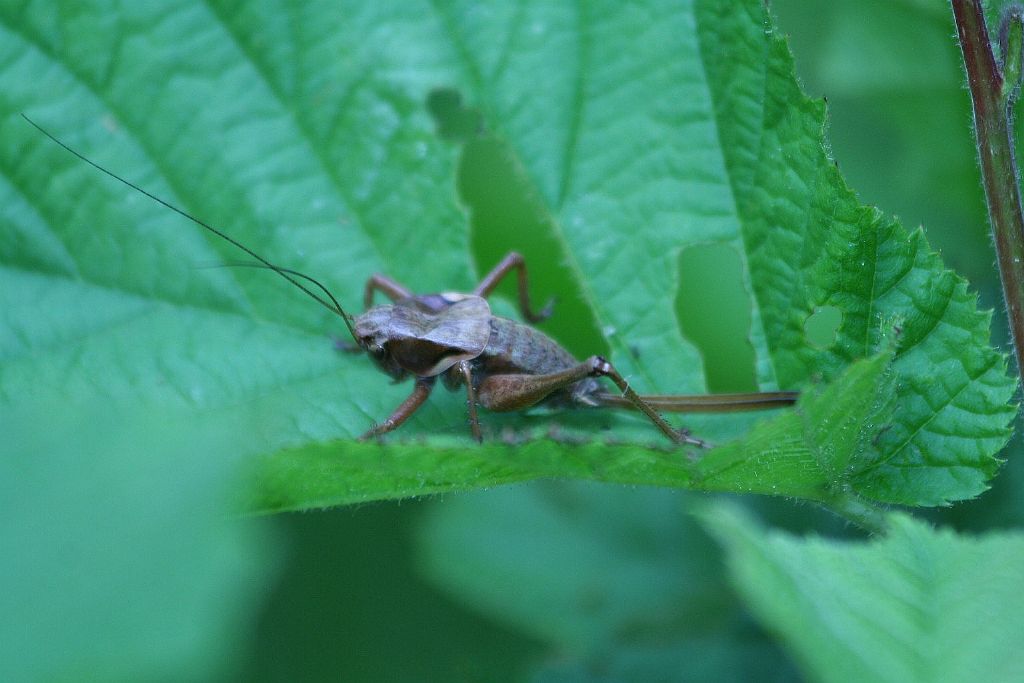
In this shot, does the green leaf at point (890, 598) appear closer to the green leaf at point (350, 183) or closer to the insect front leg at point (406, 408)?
the green leaf at point (350, 183)

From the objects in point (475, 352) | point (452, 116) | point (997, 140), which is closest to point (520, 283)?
point (475, 352)

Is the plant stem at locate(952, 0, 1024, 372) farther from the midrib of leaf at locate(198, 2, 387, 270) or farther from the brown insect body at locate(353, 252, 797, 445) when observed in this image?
the midrib of leaf at locate(198, 2, 387, 270)

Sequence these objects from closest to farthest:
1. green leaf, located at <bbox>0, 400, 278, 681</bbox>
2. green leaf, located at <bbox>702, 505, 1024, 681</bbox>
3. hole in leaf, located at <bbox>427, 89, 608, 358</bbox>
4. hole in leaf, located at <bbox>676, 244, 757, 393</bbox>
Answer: green leaf, located at <bbox>0, 400, 278, 681</bbox> < green leaf, located at <bbox>702, 505, 1024, 681</bbox> < hole in leaf, located at <bbox>676, 244, 757, 393</bbox> < hole in leaf, located at <bbox>427, 89, 608, 358</bbox>

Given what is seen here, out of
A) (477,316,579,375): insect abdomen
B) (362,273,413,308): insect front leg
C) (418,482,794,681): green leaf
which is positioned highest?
(362,273,413,308): insect front leg

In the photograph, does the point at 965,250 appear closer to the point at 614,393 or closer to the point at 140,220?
the point at 614,393

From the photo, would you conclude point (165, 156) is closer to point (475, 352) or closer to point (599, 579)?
point (475, 352)

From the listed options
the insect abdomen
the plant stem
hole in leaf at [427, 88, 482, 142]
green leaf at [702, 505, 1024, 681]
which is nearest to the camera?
green leaf at [702, 505, 1024, 681]

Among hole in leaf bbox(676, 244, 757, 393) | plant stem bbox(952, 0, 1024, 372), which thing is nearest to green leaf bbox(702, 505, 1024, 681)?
plant stem bbox(952, 0, 1024, 372)
